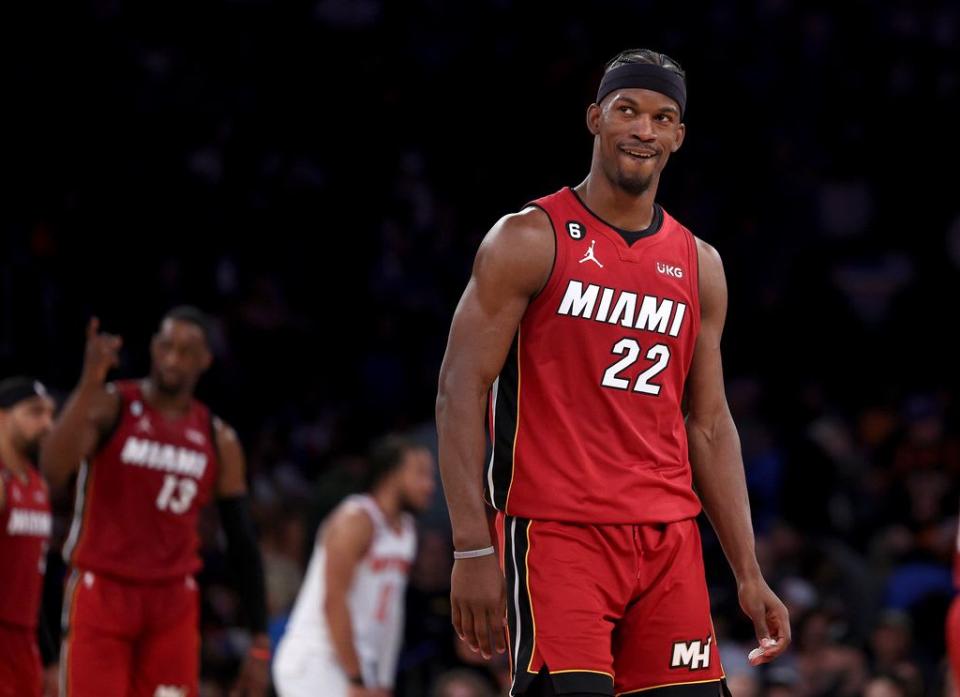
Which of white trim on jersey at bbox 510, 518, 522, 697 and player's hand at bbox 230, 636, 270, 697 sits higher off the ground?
white trim on jersey at bbox 510, 518, 522, 697

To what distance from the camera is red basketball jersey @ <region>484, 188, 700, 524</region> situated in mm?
3889

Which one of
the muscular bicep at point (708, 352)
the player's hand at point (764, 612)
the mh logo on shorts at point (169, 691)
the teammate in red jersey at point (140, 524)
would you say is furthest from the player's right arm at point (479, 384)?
the mh logo on shorts at point (169, 691)

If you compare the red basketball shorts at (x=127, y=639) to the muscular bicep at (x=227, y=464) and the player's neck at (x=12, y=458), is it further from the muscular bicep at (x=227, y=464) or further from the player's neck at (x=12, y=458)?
the player's neck at (x=12, y=458)

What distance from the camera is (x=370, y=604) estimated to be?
738cm

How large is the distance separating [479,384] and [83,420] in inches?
113

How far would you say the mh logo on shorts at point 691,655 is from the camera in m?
3.86

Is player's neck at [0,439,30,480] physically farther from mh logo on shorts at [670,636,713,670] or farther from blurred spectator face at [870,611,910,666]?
blurred spectator face at [870,611,910,666]

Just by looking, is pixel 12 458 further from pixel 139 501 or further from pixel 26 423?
pixel 139 501

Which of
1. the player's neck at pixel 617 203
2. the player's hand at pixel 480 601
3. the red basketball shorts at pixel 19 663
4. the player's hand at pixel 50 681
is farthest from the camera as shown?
the player's hand at pixel 50 681

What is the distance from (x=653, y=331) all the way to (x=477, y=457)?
1.93ft

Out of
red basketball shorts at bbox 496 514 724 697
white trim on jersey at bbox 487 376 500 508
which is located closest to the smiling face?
white trim on jersey at bbox 487 376 500 508

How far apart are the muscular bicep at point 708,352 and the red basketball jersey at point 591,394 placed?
17 centimetres

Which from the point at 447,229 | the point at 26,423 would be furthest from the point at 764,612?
the point at 447,229

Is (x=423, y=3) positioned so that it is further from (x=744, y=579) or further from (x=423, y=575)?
(x=744, y=579)
